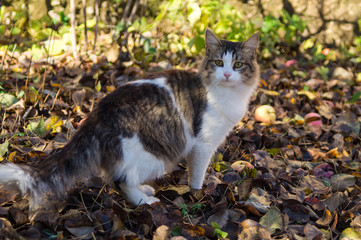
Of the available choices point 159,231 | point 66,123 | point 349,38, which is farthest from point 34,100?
point 349,38

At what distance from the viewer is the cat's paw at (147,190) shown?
2552mm

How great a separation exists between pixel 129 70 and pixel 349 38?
3846 millimetres

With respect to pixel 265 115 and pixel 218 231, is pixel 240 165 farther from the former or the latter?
pixel 265 115

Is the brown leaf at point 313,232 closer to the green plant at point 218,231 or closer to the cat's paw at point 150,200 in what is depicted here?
the green plant at point 218,231

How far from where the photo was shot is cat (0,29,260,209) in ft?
6.99

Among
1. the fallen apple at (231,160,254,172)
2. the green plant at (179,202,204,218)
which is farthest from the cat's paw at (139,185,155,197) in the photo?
the fallen apple at (231,160,254,172)

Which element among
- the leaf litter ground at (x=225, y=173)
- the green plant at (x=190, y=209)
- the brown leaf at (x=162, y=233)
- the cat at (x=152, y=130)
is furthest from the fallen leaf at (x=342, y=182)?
the brown leaf at (x=162, y=233)

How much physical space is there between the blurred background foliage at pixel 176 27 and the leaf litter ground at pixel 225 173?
35 cm

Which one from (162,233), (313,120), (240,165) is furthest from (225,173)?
(313,120)

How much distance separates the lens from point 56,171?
2.10 metres

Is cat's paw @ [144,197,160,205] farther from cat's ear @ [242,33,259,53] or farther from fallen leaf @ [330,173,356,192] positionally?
fallen leaf @ [330,173,356,192]

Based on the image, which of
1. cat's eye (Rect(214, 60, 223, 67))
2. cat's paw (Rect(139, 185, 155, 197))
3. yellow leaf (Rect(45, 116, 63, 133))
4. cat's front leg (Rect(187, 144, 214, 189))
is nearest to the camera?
cat's paw (Rect(139, 185, 155, 197))

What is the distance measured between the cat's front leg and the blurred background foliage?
1974mm

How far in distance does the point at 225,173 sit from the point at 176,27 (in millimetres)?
2793
